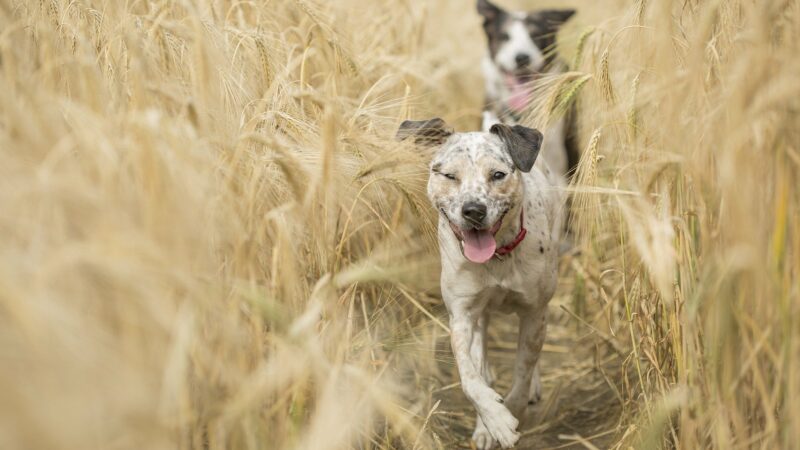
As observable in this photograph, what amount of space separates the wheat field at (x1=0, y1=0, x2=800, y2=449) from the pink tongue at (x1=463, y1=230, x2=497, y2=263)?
11.8 inches

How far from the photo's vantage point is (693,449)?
3164mm

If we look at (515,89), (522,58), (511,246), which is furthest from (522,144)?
(522,58)

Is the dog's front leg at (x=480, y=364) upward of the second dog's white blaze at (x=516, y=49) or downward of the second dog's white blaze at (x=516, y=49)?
downward

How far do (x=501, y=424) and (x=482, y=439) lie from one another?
0.62 metres

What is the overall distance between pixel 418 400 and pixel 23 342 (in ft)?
8.71

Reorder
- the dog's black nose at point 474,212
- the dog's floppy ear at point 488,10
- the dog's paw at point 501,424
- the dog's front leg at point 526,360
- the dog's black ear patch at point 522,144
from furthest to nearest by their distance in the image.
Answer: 1. the dog's floppy ear at point 488,10
2. the dog's front leg at point 526,360
3. the dog's black ear patch at point 522,144
4. the dog's black nose at point 474,212
5. the dog's paw at point 501,424

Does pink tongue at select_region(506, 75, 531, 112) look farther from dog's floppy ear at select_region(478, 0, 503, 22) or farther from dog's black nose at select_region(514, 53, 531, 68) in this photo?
dog's floppy ear at select_region(478, 0, 503, 22)

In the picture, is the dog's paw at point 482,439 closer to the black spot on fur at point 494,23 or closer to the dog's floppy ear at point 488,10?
the black spot on fur at point 494,23

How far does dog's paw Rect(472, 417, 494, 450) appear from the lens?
4414 mm

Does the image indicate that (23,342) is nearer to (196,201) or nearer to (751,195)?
(196,201)

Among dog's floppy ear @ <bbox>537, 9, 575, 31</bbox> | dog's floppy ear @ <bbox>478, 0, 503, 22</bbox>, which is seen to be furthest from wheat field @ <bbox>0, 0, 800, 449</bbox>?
dog's floppy ear @ <bbox>478, 0, 503, 22</bbox>

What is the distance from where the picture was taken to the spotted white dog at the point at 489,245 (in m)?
4.00

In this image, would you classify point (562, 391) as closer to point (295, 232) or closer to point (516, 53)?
point (295, 232)

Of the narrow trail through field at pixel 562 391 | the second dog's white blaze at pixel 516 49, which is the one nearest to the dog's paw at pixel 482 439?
the narrow trail through field at pixel 562 391
